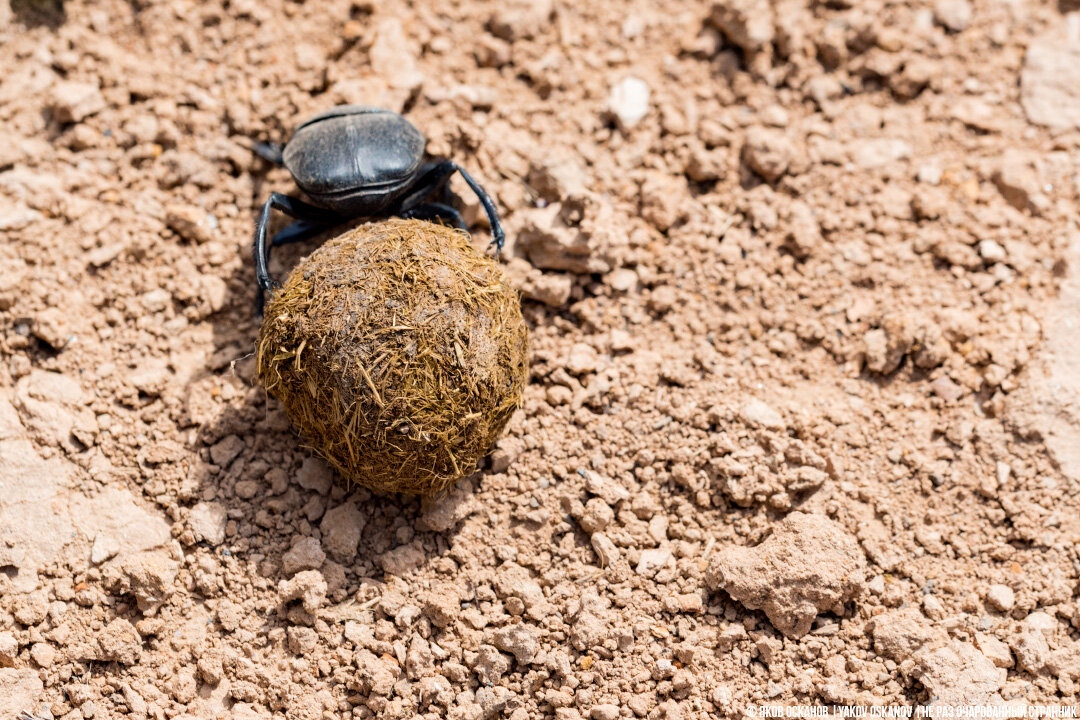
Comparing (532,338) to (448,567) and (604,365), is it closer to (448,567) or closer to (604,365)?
(604,365)

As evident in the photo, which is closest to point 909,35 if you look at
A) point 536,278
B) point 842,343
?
point 842,343

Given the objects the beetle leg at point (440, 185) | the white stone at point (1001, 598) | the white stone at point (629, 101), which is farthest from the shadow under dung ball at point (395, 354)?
the white stone at point (1001, 598)

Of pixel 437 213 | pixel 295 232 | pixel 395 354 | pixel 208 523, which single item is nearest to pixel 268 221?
pixel 295 232

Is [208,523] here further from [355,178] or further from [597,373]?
[597,373]

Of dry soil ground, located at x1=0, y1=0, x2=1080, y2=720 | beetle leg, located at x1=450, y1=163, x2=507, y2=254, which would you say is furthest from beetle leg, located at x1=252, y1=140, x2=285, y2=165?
beetle leg, located at x1=450, y1=163, x2=507, y2=254

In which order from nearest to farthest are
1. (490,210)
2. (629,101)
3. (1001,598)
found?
(1001,598), (490,210), (629,101)

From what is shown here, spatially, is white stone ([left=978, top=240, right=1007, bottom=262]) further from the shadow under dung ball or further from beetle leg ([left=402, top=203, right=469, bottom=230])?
beetle leg ([left=402, top=203, right=469, bottom=230])

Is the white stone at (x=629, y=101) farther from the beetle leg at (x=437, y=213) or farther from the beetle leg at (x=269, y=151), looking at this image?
the beetle leg at (x=269, y=151)
